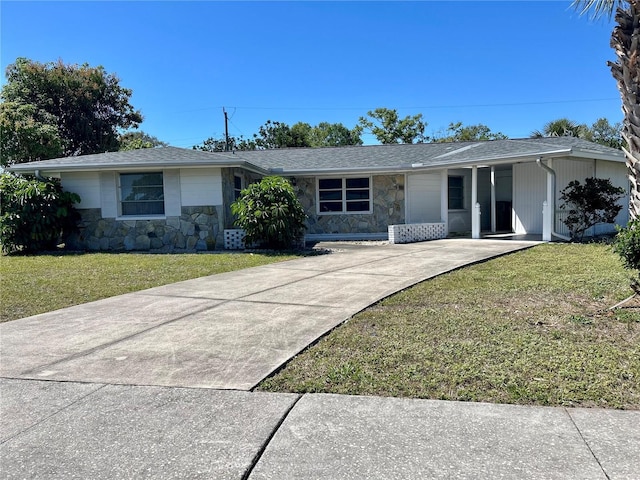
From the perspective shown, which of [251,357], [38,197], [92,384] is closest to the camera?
[92,384]

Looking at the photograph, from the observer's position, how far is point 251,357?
4.37 m

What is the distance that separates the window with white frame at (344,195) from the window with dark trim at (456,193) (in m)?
3.42

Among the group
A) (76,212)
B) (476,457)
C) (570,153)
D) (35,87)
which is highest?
(35,87)

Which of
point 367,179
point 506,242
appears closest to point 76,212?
point 367,179

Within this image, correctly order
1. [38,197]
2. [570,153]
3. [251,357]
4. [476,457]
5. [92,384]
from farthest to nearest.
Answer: [38,197] < [570,153] < [251,357] < [92,384] < [476,457]

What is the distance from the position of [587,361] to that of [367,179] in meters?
13.5

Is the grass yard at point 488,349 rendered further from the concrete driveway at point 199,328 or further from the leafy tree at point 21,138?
the leafy tree at point 21,138

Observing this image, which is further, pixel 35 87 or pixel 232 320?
pixel 35 87

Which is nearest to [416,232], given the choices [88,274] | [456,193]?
[456,193]

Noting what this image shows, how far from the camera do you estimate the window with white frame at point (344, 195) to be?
675 inches

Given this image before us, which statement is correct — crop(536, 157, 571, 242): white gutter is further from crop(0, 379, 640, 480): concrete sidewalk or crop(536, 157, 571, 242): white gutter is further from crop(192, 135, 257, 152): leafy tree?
crop(192, 135, 257, 152): leafy tree

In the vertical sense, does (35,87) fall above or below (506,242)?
above

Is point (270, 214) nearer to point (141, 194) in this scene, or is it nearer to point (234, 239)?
point (234, 239)

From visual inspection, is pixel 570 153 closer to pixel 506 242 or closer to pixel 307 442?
pixel 506 242
